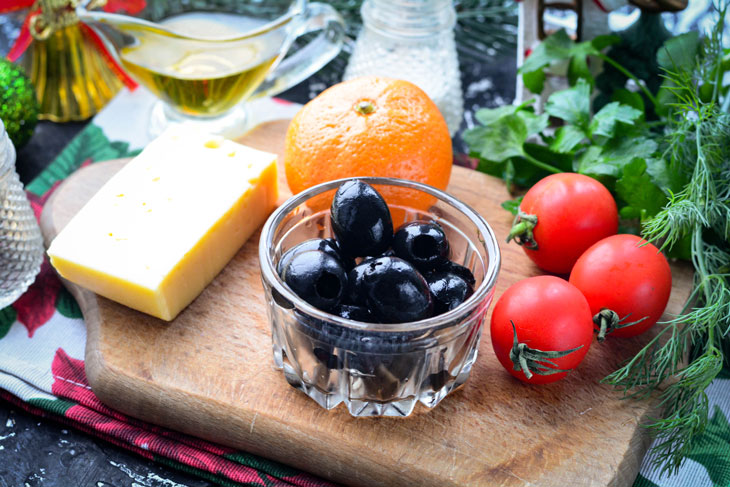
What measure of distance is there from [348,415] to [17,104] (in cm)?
88

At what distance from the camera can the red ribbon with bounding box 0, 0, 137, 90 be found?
1441mm

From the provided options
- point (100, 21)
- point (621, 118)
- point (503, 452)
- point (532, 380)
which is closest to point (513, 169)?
point (621, 118)

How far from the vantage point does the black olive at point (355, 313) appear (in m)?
0.84

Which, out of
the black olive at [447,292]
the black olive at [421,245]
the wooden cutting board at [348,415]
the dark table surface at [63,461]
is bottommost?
the dark table surface at [63,461]

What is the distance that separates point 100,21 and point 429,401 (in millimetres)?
932

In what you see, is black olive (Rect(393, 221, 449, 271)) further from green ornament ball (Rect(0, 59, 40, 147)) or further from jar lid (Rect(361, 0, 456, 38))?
green ornament ball (Rect(0, 59, 40, 147))

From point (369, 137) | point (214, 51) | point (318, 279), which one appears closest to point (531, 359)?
point (318, 279)

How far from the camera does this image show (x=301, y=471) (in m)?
0.93

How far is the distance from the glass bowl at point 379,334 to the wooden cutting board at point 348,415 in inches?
1.3

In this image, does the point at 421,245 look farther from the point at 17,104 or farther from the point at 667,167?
the point at 17,104

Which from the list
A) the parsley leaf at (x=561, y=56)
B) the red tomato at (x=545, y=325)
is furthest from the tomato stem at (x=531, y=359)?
the parsley leaf at (x=561, y=56)

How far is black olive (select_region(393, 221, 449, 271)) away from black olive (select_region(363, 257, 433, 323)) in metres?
0.07

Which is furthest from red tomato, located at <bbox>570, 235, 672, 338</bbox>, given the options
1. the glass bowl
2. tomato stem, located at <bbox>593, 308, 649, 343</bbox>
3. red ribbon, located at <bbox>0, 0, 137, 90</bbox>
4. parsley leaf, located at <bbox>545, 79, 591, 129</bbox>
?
red ribbon, located at <bbox>0, 0, 137, 90</bbox>

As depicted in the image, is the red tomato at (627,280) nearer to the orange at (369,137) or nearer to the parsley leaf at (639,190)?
the parsley leaf at (639,190)
